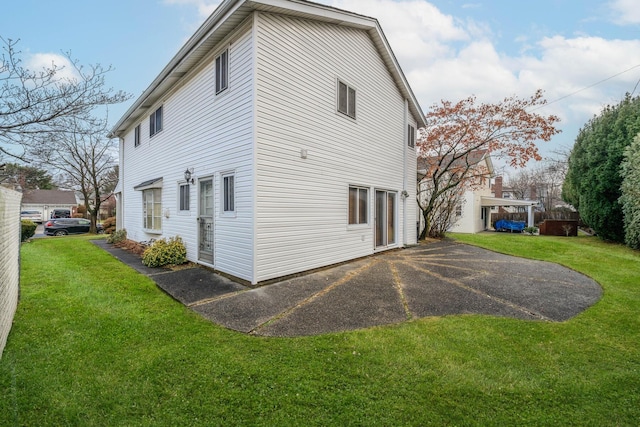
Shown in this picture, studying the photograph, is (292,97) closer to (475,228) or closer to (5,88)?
(5,88)

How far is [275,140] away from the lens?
6.32 meters

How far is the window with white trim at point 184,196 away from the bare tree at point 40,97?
3.03 meters

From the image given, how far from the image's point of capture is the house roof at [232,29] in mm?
5929

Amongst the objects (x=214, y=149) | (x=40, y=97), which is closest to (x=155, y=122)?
(x=214, y=149)

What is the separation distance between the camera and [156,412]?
7.95 feet

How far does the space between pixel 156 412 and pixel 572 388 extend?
12.6 feet

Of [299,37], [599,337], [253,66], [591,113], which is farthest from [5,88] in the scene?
[591,113]

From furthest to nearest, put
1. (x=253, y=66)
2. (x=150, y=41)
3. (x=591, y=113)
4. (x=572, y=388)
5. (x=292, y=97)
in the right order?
(x=591, y=113) < (x=150, y=41) < (x=292, y=97) < (x=253, y=66) < (x=572, y=388)

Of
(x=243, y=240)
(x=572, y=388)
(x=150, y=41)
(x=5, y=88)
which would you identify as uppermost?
(x=150, y=41)

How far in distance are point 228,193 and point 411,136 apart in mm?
9226

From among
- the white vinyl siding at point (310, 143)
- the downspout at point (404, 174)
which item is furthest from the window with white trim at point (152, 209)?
the downspout at point (404, 174)

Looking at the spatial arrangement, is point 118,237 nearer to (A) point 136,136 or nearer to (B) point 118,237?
(B) point 118,237

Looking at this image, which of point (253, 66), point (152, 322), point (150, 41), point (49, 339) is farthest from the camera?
point (150, 41)

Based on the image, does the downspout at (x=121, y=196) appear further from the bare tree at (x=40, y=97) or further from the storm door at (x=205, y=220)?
the bare tree at (x=40, y=97)
